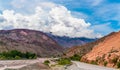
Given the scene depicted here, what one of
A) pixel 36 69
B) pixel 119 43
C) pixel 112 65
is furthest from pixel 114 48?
pixel 36 69

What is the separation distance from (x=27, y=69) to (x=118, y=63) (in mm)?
45988

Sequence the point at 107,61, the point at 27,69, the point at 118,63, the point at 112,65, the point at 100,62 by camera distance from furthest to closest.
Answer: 1. the point at 100,62
2. the point at 107,61
3. the point at 112,65
4. the point at 118,63
5. the point at 27,69

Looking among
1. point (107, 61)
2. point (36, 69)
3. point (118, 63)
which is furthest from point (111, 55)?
point (36, 69)

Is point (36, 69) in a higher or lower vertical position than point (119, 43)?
lower

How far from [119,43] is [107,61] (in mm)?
24282

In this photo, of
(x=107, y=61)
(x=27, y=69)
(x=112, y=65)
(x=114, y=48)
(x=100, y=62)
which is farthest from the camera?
(x=114, y=48)

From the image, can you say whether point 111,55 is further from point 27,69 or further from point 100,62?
point 27,69

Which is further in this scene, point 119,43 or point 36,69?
point 119,43

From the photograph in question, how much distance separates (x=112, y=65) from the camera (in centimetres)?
11831

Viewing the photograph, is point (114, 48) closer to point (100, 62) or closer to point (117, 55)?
point (100, 62)

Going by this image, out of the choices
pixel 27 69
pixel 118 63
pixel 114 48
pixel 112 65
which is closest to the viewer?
pixel 27 69

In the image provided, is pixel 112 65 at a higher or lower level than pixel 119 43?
lower

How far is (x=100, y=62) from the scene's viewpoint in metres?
136

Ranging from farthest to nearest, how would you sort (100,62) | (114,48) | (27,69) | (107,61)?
(114,48)
(100,62)
(107,61)
(27,69)
